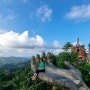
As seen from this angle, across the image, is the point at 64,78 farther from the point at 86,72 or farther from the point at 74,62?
the point at 74,62

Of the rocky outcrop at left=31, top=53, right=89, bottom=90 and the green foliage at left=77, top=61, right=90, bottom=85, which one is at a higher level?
the rocky outcrop at left=31, top=53, right=89, bottom=90

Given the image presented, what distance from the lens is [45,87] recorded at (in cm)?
4009

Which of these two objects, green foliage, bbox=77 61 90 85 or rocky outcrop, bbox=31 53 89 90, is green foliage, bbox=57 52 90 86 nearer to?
green foliage, bbox=77 61 90 85

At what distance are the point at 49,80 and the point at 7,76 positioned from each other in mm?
73995

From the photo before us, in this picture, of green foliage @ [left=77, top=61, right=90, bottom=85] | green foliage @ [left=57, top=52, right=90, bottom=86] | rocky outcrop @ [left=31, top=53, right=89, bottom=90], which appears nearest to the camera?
rocky outcrop @ [left=31, top=53, right=89, bottom=90]

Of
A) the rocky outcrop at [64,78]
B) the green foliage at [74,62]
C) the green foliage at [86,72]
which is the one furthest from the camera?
the green foliage at [74,62]

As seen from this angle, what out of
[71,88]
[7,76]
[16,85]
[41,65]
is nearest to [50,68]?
[41,65]

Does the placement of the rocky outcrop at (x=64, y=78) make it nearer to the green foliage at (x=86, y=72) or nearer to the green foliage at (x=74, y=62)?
the green foliage at (x=86, y=72)

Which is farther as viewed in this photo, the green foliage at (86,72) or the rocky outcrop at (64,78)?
the green foliage at (86,72)

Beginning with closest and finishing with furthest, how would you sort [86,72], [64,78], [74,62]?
[64,78], [86,72], [74,62]

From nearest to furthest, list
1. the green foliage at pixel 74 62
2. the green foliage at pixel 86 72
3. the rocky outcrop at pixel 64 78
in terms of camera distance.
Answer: the rocky outcrop at pixel 64 78
the green foliage at pixel 86 72
the green foliage at pixel 74 62

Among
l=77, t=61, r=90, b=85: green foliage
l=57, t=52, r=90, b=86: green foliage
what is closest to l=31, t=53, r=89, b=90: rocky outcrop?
l=77, t=61, r=90, b=85: green foliage

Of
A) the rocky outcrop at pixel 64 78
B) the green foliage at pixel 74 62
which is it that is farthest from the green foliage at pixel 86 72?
the rocky outcrop at pixel 64 78

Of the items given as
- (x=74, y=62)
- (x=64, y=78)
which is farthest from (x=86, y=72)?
(x=64, y=78)
